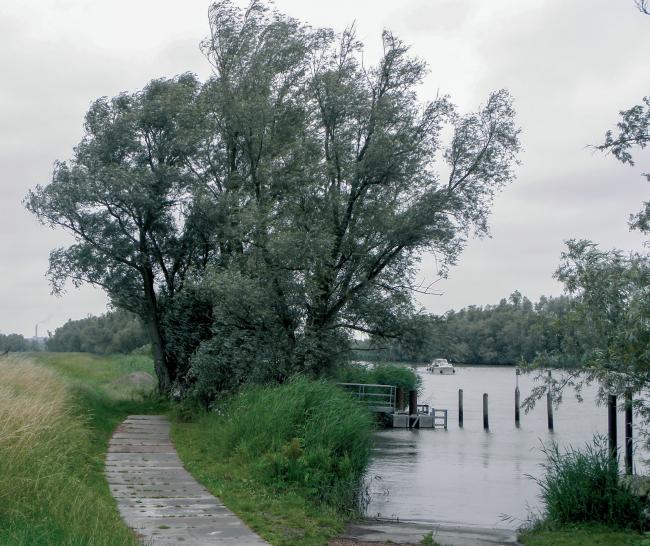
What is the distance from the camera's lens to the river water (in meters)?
16.6

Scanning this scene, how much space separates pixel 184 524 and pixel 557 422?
43268 millimetres

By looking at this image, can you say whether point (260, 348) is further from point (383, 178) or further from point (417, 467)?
point (417, 467)

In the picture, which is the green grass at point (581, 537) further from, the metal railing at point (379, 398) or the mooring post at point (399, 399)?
the mooring post at point (399, 399)

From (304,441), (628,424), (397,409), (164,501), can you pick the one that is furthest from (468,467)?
(164,501)

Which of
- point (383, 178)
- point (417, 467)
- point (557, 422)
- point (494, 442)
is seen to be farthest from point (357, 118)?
point (557, 422)

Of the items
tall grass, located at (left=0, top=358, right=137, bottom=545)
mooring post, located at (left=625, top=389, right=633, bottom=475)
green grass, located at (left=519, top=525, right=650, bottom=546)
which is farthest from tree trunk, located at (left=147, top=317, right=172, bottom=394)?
green grass, located at (left=519, top=525, right=650, bottom=546)

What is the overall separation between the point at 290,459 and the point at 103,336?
41055 millimetres

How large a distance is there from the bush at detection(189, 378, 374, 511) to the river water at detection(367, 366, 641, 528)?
1.37 m

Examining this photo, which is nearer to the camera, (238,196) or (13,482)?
(13,482)

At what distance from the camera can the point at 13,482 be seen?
9125 millimetres

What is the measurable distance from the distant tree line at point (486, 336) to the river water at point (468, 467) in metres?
2.77

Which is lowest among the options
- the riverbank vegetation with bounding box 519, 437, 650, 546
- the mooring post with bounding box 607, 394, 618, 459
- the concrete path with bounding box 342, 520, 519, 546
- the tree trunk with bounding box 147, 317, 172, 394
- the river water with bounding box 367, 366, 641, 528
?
the river water with bounding box 367, 366, 641, 528

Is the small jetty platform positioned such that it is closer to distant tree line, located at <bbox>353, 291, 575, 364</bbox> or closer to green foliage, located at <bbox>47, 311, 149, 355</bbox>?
distant tree line, located at <bbox>353, 291, 575, 364</bbox>

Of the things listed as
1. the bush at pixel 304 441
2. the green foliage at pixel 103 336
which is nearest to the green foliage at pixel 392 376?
the green foliage at pixel 103 336
